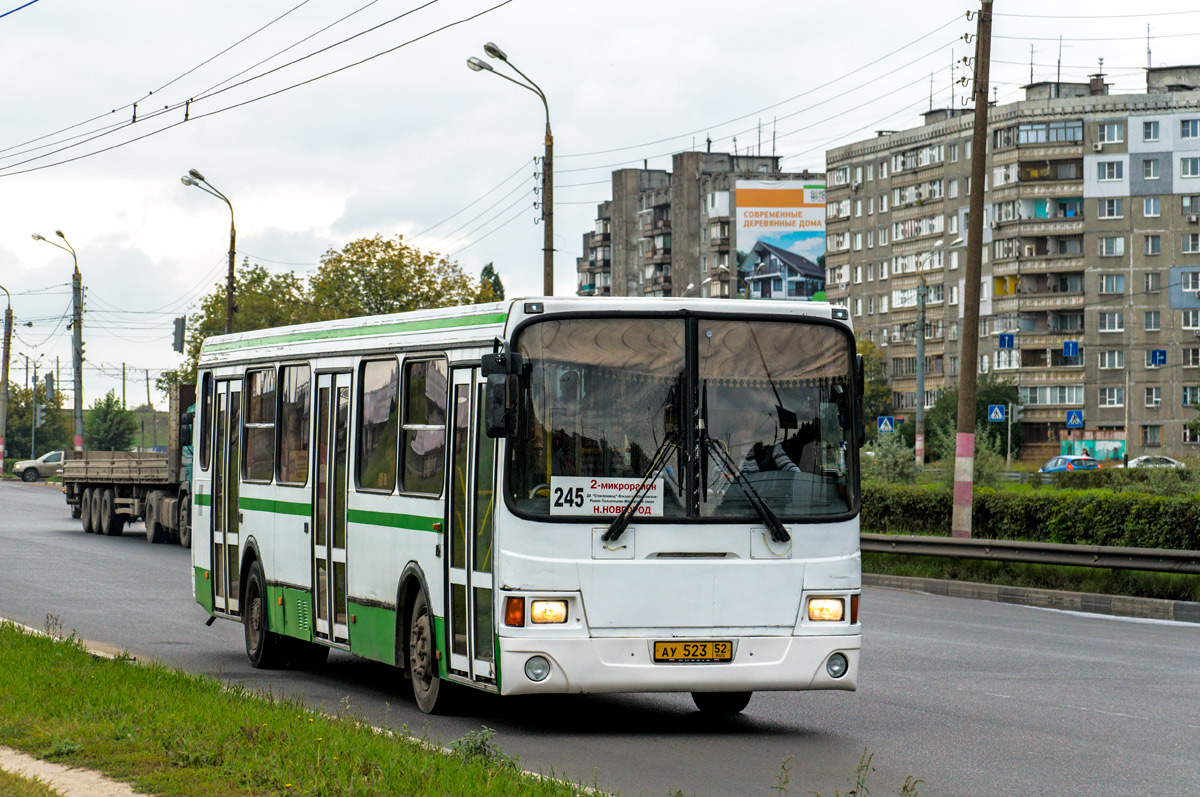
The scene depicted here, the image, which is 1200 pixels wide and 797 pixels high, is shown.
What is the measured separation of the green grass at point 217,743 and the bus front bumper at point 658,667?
108 centimetres

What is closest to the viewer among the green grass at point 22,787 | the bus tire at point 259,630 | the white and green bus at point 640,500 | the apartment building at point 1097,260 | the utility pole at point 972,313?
the green grass at point 22,787

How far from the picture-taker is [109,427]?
398ft

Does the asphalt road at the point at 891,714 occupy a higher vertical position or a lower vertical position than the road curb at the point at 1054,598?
higher

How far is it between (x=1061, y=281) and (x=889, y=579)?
96.2m

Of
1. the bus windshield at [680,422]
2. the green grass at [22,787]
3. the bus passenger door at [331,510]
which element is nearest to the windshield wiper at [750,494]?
the bus windshield at [680,422]

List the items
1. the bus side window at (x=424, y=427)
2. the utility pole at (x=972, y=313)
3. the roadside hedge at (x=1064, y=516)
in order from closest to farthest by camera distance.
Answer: the bus side window at (x=424, y=427), the roadside hedge at (x=1064, y=516), the utility pole at (x=972, y=313)

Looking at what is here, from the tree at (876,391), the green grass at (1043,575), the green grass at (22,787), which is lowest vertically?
the green grass at (1043,575)

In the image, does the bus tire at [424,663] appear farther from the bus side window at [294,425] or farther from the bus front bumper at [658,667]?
the bus side window at [294,425]

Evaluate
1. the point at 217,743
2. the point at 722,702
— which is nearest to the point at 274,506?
the point at 722,702

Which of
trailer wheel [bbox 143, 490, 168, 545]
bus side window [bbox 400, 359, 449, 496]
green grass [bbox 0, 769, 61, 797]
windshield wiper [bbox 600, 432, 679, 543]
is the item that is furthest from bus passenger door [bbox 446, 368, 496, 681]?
trailer wheel [bbox 143, 490, 168, 545]

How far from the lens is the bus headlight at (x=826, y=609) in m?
10.8

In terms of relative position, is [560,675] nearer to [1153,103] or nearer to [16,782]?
[16,782]

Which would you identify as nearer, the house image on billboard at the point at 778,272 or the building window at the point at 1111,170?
the house image on billboard at the point at 778,272

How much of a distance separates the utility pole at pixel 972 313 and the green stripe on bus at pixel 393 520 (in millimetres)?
15500
